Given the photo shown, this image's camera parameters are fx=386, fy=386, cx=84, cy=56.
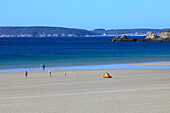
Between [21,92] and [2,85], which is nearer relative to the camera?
[21,92]

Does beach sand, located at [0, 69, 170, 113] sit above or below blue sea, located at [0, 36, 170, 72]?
above

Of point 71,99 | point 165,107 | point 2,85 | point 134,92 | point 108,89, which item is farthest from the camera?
point 2,85

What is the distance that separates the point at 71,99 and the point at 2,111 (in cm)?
365

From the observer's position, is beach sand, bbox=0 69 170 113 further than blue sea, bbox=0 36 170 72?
No

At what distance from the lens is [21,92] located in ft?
64.4

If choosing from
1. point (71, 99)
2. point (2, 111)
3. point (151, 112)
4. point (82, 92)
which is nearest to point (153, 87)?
point (82, 92)

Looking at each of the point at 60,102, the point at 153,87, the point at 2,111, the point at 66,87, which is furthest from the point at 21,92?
the point at 153,87

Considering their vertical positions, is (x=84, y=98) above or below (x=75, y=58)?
above

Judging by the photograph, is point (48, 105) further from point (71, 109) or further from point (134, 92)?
point (134, 92)

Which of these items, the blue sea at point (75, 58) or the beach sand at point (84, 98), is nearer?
the beach sand at point (84, 98)

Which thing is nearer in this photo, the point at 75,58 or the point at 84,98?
the point at 84,98

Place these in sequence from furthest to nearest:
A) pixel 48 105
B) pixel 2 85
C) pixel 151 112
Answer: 1. pixel 2 85
2. pixel 48 105
3. pixel 151 112

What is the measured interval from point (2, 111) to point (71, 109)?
2532 millimetres

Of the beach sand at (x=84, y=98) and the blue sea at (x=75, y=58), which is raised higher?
the beach sand at (x=84, y=98)
